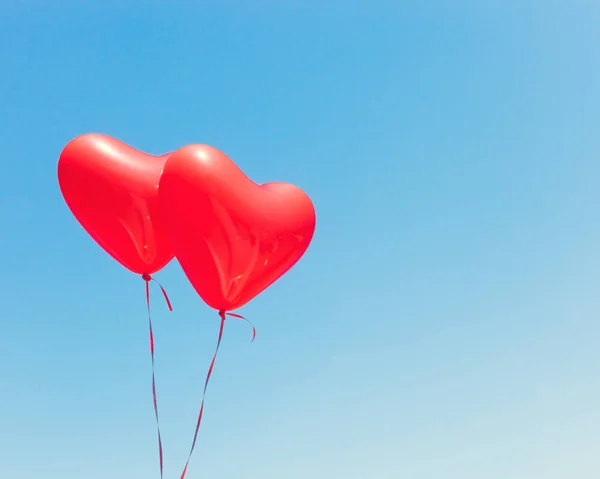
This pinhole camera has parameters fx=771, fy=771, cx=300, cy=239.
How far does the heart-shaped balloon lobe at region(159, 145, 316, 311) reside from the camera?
33.9 ft

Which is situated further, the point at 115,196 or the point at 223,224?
the point at 115,196

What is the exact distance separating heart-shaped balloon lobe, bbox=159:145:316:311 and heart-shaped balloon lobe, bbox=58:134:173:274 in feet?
2.87

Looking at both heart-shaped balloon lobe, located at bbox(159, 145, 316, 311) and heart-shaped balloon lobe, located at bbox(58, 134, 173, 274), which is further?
heart-shaped balloon lobe, located at bbox(58, 134, 173, 274)

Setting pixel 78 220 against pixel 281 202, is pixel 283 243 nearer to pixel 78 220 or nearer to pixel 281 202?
pixel 281 202

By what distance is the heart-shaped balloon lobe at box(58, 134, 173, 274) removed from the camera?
37.2ft

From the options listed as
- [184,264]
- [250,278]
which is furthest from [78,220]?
[250,278]

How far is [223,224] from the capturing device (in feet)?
34.3

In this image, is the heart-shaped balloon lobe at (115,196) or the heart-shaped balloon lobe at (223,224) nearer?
the heart-shaped balloon lobe at (223,224)

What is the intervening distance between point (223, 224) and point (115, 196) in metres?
1.93

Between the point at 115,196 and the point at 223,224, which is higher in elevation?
the point at 115,196

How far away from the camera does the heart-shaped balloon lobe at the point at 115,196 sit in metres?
11.3

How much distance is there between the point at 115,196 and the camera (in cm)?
1131

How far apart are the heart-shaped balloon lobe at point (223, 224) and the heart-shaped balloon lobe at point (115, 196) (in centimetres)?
87

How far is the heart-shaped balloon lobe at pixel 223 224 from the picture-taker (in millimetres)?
10320
